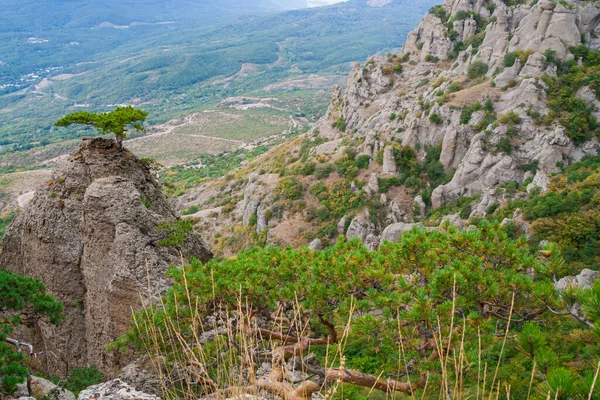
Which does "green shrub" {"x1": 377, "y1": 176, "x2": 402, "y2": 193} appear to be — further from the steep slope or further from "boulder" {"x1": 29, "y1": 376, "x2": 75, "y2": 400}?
"boulder" {"x1": 29, "y1": 376, "x2": 75, "y2": 400}

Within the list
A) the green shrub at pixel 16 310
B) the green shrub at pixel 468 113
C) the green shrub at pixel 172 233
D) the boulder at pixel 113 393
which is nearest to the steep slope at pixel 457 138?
the green shrub at pixel 468 113

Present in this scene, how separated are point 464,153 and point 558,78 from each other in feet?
32.4

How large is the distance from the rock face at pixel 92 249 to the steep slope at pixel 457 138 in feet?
77.3

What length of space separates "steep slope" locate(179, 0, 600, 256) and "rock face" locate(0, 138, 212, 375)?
2355 centimetres

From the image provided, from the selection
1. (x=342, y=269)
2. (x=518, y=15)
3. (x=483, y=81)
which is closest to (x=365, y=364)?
(x=342, y=269)

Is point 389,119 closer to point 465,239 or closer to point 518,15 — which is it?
point 518,15

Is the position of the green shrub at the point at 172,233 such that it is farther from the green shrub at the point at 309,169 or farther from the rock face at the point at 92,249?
the green shrub at the point at 309,169

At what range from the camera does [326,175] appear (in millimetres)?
49219

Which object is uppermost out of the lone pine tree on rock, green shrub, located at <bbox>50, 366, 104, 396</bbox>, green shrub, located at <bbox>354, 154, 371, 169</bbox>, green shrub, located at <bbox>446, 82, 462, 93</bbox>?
the lone pine tree on rock

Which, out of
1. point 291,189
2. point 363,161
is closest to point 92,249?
point 291,189

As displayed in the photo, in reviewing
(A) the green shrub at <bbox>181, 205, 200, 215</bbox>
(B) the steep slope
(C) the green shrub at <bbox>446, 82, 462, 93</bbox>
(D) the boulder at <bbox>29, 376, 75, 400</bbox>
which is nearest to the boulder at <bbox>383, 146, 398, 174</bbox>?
(B) the steep slope

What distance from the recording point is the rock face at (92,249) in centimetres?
1388

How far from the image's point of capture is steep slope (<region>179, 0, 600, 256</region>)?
3684 centimetres

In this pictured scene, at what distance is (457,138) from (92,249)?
3470 centimetres
